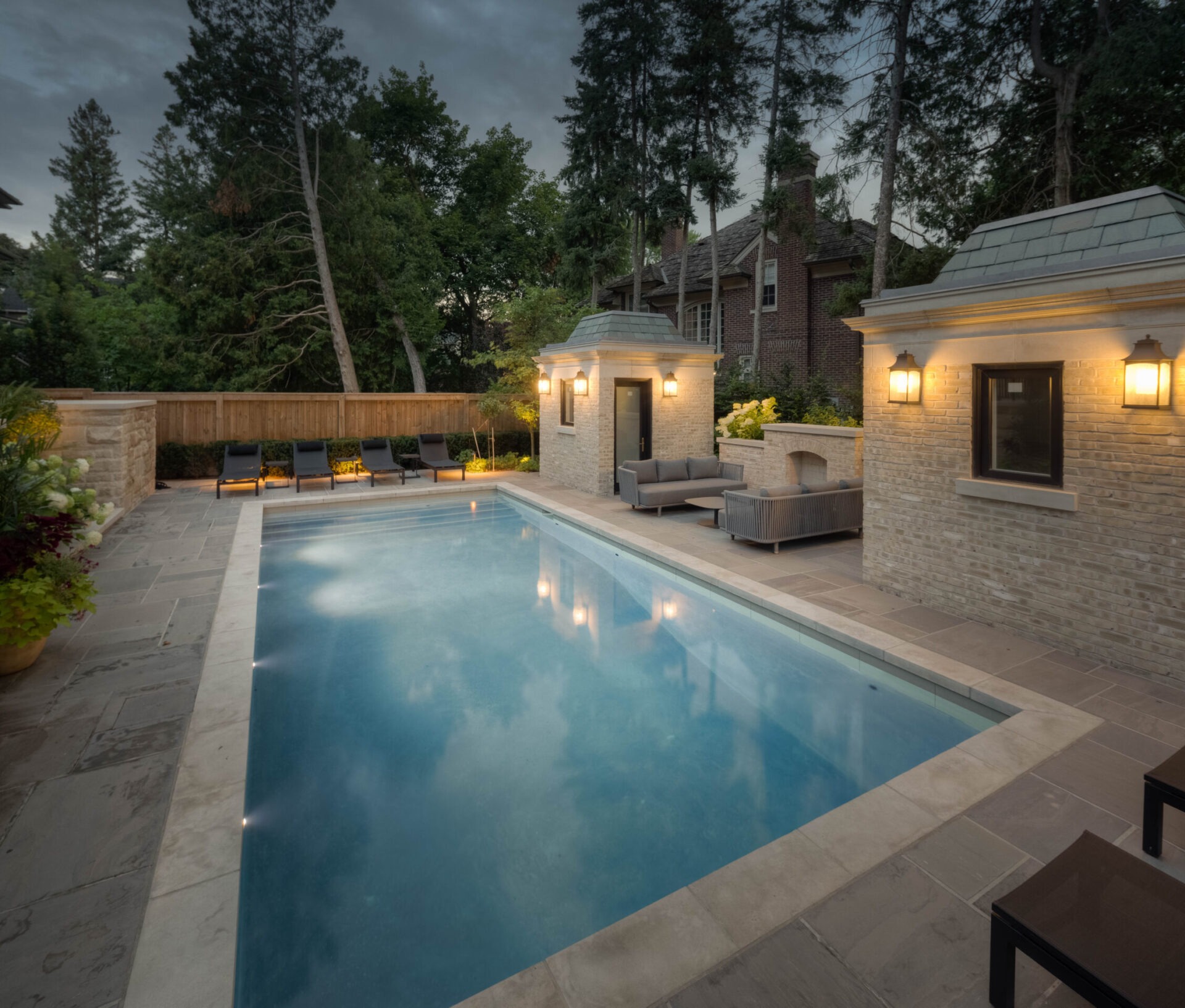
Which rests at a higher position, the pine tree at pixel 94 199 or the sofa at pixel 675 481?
the pine tree at pixel 94 199

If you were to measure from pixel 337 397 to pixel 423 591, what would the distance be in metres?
10.5

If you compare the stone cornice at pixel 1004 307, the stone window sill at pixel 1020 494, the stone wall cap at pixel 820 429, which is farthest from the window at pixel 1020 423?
the stone wall cap at pixel 820 429

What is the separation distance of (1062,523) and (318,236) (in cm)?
1978

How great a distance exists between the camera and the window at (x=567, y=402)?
14.1m

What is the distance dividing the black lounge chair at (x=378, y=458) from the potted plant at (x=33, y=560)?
29.9 feet

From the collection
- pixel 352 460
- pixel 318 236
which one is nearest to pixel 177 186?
pixel 318 236

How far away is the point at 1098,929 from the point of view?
1898 mm

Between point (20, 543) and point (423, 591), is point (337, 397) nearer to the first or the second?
point (423, 591)

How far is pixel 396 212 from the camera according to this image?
72.7 ft

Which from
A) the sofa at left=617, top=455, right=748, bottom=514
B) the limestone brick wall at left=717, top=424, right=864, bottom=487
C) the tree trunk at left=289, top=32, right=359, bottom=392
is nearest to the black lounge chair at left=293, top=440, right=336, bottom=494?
the tree trunk at left=289, top=32, right=359, bottom=392

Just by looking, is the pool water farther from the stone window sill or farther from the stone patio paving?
the stone window sill

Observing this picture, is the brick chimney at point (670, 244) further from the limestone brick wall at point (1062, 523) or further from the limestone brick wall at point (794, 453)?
the limestone brick wall at point (1062, 523)

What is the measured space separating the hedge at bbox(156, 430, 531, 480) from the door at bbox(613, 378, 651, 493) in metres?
5.43

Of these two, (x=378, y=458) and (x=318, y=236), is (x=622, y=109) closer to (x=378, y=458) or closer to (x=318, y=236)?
(x=318, y=236)
